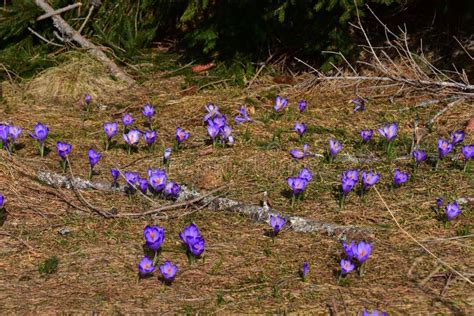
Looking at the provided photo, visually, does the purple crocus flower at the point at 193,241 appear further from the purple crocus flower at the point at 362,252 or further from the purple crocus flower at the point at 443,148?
the purple crocus flower at the point at 443,148

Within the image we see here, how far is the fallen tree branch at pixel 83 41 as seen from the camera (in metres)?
6.82

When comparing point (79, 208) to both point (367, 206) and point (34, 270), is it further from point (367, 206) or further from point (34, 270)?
point (367, 206)

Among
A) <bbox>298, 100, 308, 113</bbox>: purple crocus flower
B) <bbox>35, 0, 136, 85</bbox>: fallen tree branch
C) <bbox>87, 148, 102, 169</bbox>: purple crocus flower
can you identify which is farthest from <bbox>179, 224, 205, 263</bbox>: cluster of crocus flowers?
<bbox>35, 0, 136, 85</bbox>: fallen tree branch

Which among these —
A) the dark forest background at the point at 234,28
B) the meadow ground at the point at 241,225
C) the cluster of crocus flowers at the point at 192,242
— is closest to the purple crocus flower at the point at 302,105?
the meadow ground at the point at 241,225

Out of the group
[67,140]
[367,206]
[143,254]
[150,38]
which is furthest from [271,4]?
[143,254]

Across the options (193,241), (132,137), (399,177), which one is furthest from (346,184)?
(132,137)

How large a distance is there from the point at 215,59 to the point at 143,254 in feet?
11.4

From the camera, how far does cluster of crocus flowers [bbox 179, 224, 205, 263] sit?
3.56 meters

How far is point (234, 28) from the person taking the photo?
662 centimetres

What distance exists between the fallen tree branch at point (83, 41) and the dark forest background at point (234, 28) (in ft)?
0.43

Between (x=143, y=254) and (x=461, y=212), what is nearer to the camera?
(x=143, y=254)

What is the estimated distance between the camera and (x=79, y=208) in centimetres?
418

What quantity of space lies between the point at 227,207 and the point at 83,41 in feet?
11.6

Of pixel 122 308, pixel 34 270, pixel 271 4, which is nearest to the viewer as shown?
pixel 122 308
